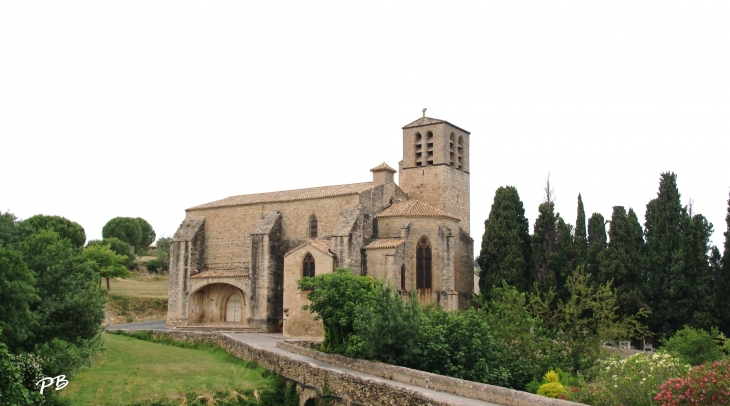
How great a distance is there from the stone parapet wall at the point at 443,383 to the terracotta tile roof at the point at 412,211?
437 inches

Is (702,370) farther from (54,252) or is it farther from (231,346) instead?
(231,346)

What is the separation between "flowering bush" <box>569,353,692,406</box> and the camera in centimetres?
1424

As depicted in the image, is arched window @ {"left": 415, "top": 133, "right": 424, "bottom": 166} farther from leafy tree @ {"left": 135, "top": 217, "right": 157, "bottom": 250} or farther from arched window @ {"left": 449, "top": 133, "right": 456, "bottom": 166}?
leafy tree @ {"left": 135, "top": 217, "right": 157, "bottom": 250}

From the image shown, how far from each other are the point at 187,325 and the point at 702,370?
31.5 metres

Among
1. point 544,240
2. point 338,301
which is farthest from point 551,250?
point 338,301

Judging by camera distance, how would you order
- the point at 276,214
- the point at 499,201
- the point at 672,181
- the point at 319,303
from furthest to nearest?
1. the point at 276,214
2. the point at 499,201
3. the point at 672,181
4. the point at 319,303

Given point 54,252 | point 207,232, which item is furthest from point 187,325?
point 54,252

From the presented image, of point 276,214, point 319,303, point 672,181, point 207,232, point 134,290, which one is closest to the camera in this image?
point 319,303

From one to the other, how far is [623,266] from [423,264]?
9580 millimetres

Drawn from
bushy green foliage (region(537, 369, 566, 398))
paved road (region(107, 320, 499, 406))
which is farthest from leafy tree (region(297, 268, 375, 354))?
bushy green foliage (region(537, 369, 566, 398))

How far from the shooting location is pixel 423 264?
33156 mm

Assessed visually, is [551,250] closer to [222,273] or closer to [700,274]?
[700,274]

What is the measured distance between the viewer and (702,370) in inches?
498

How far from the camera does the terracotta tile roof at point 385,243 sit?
32.3 meters
